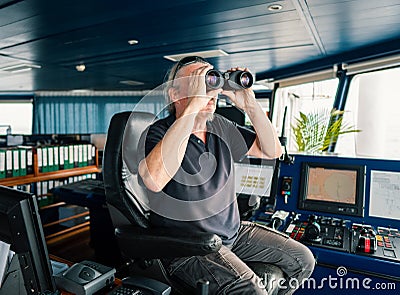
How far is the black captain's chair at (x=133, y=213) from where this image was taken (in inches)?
46.2

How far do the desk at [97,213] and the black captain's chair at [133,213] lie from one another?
1.48 meters

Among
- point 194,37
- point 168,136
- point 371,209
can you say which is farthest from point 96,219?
point 371,209

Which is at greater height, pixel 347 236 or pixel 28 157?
pixel 28 157

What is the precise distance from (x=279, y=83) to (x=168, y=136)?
396 cm

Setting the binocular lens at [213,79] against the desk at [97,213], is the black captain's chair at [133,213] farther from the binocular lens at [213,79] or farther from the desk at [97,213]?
the desk at [97,213]

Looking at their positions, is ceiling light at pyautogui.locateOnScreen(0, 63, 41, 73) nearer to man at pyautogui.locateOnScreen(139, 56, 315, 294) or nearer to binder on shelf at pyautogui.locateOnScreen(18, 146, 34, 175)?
binder on shelf at pyautogui.locateOnScreen(18, 146, 34, 175)

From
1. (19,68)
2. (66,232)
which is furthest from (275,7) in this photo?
(19,68)

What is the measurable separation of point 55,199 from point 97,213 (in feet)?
2.06

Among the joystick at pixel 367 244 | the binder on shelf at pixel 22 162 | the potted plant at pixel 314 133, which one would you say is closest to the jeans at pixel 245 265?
the joystick at pixel 367 244

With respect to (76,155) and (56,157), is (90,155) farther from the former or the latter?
(56,157)

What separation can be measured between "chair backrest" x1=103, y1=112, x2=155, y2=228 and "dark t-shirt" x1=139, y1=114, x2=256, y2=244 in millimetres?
44

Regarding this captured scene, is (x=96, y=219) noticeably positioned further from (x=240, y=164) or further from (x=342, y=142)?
(x=342, y=142)

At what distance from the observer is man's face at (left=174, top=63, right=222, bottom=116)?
134cm

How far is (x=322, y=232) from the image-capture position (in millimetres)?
1629
